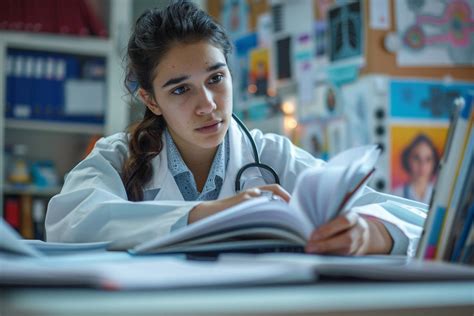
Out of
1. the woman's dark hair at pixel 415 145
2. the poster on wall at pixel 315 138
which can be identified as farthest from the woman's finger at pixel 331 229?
the poster on wall at pixel 315 138

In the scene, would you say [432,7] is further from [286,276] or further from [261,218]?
[286,276]

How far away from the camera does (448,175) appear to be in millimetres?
637

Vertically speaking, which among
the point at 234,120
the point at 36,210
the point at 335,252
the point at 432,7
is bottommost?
the point at 36,210

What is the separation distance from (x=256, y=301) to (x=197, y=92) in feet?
3.49

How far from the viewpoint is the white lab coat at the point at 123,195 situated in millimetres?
939

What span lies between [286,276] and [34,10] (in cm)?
368

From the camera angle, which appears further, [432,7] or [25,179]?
[25,179]

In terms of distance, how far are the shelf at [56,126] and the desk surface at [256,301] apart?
3.54 metres

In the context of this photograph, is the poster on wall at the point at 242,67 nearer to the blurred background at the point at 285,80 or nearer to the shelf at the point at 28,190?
the blurred background at the point at 285,80

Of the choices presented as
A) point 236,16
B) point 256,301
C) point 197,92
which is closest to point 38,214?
point 236,16

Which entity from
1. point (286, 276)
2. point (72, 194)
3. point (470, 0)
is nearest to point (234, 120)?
point (72, 194)

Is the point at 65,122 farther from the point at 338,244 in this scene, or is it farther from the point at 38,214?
the point at 338,244

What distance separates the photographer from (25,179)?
3754 mm

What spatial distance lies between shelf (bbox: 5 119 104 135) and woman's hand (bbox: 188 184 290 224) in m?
3.11
